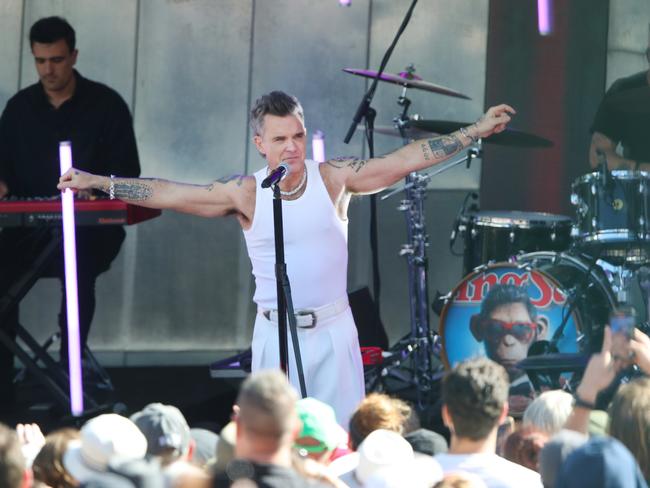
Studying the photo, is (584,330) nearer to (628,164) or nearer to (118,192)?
(628,164)

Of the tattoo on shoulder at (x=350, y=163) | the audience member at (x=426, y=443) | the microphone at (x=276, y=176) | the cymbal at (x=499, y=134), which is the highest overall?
the cymbal at (x=499, y=134)

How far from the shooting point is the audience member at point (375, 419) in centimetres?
415

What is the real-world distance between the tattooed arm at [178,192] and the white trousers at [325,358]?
0.50 metres

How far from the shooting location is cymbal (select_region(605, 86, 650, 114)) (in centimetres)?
724

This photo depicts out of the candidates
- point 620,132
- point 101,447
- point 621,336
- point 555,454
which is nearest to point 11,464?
point 101,447

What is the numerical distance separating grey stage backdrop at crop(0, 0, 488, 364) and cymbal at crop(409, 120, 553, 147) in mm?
1424

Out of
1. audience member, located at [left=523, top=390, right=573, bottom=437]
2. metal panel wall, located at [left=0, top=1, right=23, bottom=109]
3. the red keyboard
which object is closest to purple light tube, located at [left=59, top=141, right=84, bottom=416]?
the red keyboard

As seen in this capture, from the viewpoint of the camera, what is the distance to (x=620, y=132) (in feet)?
24.8

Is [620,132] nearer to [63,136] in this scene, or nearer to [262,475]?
[63,136]

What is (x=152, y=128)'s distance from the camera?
8.51 m

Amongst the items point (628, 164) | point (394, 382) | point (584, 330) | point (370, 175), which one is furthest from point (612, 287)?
point (370, 175)

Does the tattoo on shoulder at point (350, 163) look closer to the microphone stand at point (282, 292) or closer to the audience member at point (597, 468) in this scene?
the microphone stand at point (282, 292)

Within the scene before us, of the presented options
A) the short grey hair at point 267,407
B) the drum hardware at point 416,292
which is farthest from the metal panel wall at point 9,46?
the short grey hair at point 267,407

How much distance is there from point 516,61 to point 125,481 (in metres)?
5.63
